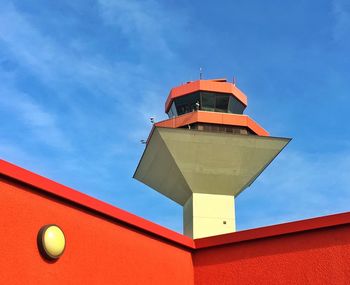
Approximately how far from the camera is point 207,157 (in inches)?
911

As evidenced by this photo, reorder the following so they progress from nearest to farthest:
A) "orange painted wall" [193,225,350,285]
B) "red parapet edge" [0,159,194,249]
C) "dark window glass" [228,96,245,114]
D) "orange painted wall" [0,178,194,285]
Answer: "orange painted wall" [0,178,194,285] → "red parapet edge" [0,159,194,249] → "orange painted wall" [193,225,350,285] → "dark window glass" [228,96,245,114]

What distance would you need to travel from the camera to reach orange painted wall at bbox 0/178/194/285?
899 centimetres

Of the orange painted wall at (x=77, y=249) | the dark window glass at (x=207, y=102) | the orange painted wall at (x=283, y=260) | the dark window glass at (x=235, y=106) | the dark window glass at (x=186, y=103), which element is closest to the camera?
the orange painted wall at (x=77, y=249)

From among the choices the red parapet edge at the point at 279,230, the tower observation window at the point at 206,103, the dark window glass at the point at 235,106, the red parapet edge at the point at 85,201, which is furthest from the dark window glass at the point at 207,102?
the red parapet edge at the point at 85,201

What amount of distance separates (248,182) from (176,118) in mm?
4533

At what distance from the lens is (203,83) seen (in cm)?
2559

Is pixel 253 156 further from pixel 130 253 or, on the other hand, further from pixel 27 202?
pixel 27 202

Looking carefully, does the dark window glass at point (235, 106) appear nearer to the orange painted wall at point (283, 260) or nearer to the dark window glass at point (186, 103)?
the dark window glass at point (186, 103)

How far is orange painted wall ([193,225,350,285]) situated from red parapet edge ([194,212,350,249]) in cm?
13

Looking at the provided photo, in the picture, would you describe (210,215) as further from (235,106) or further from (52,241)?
(52,241)

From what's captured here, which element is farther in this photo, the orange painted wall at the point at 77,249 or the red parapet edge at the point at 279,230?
the red parapet edge at the point at 279,230

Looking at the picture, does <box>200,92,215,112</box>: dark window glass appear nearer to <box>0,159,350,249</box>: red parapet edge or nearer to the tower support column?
the tower support column

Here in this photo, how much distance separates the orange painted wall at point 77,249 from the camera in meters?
8.99

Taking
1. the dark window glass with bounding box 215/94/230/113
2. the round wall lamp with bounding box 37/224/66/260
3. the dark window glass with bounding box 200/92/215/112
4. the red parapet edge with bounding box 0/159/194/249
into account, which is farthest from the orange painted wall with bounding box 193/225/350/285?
the dark window glass with bounding box 215/94/230/113
